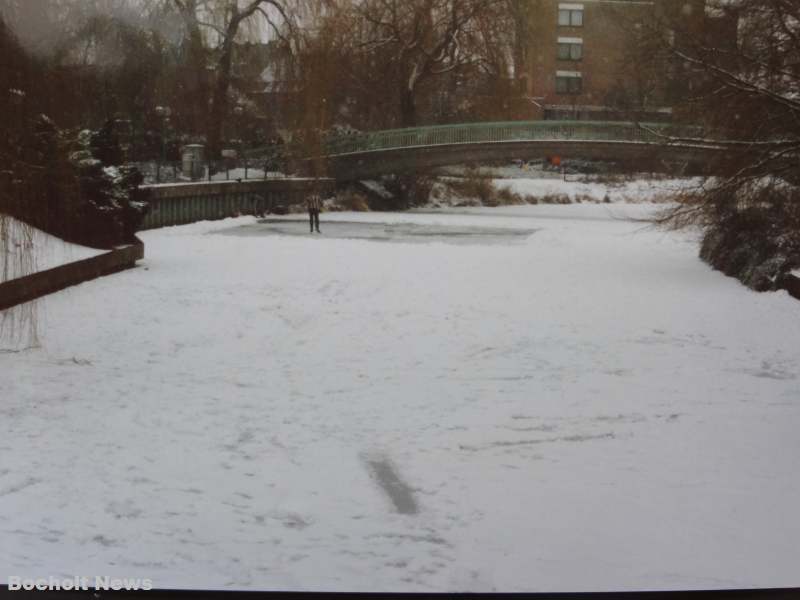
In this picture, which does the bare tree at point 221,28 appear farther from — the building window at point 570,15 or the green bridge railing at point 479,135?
the building window at point 570,15

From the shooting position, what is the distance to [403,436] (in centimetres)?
779

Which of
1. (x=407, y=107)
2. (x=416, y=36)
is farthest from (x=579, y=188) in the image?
(x=416, y=36)

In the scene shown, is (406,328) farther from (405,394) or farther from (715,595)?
(715,595)

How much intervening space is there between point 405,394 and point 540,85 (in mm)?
52614

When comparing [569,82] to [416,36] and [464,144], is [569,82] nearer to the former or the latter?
[416,36]

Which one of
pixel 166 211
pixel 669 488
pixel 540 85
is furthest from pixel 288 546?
pixel 540 85

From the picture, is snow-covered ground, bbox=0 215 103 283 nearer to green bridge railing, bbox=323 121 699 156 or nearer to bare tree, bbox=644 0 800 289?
bare tree, bbox=644 0 800 289

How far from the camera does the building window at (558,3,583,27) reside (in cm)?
5625

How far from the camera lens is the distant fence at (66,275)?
979 cm

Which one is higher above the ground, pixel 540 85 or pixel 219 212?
pixel 540 85

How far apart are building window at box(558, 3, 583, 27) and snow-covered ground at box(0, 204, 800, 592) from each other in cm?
4168

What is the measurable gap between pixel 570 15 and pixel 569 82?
375cm

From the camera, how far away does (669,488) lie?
6.06 meters

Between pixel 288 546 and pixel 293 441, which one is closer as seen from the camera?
pixel 288 546
